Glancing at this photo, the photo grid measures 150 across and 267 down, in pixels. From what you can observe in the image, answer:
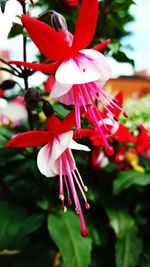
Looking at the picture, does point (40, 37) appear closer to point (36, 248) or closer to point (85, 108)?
point (85, 108)

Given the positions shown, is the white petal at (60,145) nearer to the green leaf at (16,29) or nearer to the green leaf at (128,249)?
the green leaf at (16,29)

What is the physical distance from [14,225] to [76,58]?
316mm

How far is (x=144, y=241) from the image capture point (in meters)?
0.66

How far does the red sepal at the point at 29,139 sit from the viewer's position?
0.34 metres

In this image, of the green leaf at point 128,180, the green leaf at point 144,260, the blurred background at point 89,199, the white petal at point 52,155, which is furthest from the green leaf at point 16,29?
the green leaf at point 144,260

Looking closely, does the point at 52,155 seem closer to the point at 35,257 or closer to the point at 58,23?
the point at 58,23

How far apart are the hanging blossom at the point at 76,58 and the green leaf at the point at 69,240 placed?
0.71 ft

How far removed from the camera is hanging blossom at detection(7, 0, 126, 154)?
303mm

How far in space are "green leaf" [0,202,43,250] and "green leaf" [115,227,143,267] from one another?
0.44ft

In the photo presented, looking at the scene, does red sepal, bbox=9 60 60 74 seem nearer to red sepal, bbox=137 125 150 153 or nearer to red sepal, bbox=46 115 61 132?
red sepal, bbox=46 115 61 132

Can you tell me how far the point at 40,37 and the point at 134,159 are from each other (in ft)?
1.40

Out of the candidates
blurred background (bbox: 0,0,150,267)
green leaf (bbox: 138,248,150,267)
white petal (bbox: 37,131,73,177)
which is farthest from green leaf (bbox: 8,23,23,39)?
green leaf (bbox: 138,248,150,267)

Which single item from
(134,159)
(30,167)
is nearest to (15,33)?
(30,167)

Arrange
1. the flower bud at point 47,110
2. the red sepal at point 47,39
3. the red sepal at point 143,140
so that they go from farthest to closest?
the red sepal at point 143,140, the flower bud at point 47,110, the red sepal at point 47,39
